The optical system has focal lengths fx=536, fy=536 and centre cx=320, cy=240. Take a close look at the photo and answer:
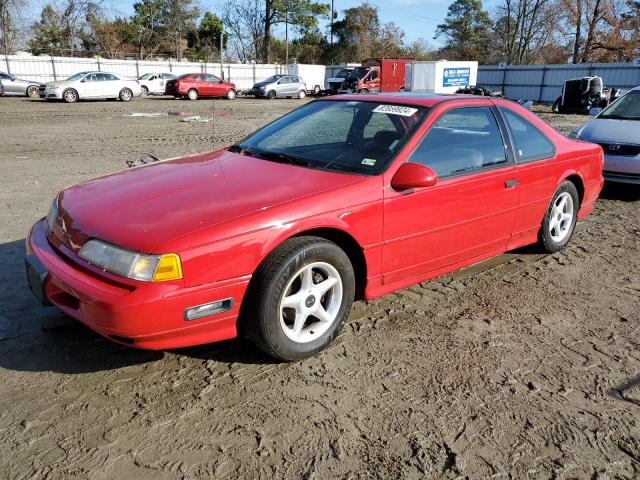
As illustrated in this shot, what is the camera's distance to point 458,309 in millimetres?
3816

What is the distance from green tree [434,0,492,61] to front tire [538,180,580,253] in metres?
63.8

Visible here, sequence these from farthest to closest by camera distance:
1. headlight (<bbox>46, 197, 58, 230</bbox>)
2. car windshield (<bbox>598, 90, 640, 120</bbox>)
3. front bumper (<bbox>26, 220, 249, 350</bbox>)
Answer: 1. car windshield (<bbox>598, 90, 640, 120</bbox>)
2. headlight (<bbox>46, 197, 58, 230</bbox>)
3. front bumper (<bbox>26, 220, 249, 350</bbox>)

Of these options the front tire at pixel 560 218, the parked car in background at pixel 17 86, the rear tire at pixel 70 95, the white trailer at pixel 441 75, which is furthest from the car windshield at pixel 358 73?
the front tire at pixel 560 218

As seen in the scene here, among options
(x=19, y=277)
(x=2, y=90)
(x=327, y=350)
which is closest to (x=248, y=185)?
(x=327, y=350)

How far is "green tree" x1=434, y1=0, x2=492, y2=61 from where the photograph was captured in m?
64.6

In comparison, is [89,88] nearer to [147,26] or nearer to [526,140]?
[526,140]

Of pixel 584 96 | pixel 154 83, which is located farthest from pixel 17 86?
pixel 584 96

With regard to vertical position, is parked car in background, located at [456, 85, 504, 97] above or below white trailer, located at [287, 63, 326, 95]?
below

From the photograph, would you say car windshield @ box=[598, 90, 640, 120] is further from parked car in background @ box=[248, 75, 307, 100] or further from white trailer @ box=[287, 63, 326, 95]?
white trailer @ box=[287, 63, 326, 95]

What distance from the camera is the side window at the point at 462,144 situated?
3592mm

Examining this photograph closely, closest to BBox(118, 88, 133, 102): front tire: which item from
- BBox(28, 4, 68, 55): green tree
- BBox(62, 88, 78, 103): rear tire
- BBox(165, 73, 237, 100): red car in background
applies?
BBox(62, 88, 78, 103): rear tire

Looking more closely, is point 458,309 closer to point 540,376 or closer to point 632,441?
point 540,376

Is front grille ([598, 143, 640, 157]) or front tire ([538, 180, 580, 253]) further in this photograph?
front grille ([598, 143, 640, 157])

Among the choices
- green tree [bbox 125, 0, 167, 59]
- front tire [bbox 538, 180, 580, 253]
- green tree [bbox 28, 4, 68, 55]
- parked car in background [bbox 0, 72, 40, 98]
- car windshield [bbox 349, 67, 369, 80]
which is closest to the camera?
front tire [bbox 538, 180, 580, 253]
